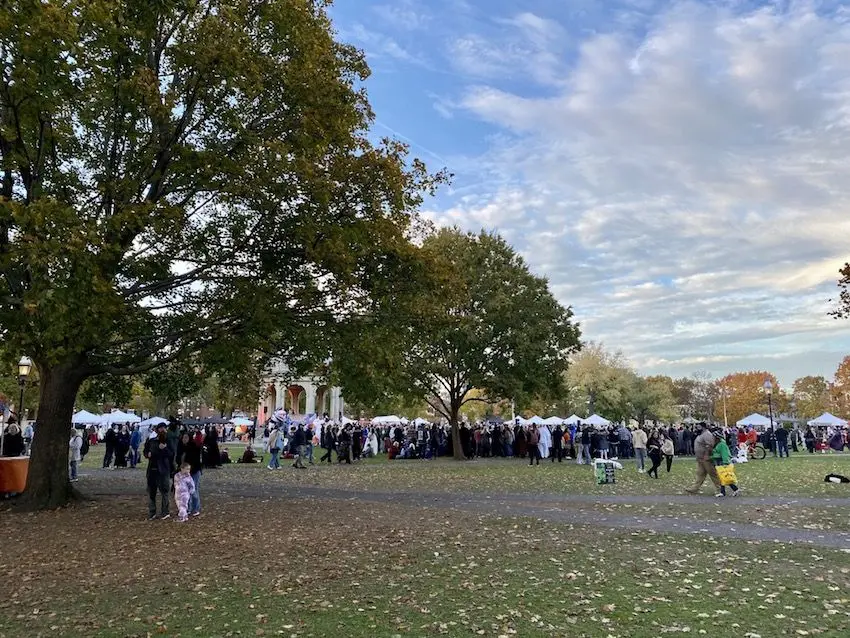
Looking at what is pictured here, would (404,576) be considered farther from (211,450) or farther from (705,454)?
(211,450)

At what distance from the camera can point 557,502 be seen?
14.8m

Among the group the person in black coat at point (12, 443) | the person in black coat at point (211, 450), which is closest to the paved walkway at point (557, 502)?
the person in black coat at point (12, 443)

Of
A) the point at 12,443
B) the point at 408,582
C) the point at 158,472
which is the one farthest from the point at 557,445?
the point at 408,582

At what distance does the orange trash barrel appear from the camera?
1557cm

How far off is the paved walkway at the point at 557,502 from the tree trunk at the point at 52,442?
2.77 m

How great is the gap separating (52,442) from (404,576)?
9.93 m

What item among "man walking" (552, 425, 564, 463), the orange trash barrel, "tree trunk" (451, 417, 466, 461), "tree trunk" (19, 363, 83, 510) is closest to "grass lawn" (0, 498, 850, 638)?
"tree trunk" (19, 363, 83, 510)

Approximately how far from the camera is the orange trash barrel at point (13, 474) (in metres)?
15.6

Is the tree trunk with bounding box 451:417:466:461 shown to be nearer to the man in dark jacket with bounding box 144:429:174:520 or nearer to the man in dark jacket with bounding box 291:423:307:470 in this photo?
the man in dark jacket with bounding box 291:423:307:470

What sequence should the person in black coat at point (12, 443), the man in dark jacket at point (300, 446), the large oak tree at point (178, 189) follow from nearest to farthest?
the large oak tree at point (178, 189), the person in black coat at point (12, 443), the man in dark jacket at point (300, 446)

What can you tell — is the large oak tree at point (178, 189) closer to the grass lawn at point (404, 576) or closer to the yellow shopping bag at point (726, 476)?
the grass lawn at point (404, 576)

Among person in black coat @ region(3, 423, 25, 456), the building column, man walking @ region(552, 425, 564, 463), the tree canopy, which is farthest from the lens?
the building column

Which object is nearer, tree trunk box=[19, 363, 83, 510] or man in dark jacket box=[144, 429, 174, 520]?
man in dark jacket box=[144, 429, 174, 520]

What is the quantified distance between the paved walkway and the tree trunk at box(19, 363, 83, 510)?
2769mm
